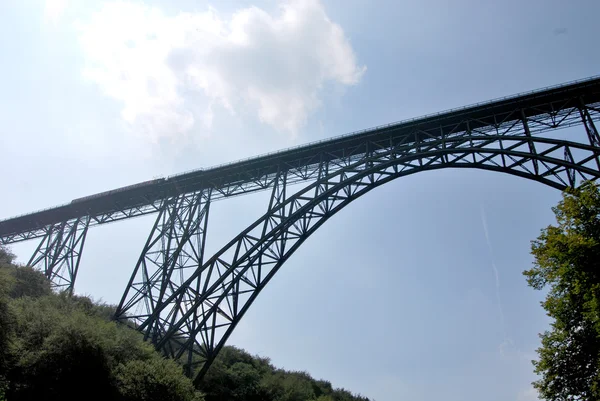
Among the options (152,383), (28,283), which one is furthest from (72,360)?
(28,283)

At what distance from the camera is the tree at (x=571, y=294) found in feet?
45.4

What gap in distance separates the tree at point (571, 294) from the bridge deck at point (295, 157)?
4.94 meters

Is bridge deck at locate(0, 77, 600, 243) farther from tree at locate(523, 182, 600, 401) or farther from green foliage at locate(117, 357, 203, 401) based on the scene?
green foliage at locate(117, 357, 203, 401)

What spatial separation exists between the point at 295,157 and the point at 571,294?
43.8 feet

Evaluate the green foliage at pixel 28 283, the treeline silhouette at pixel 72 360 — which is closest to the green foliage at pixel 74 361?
the treeline silhouette at pixel 72 360

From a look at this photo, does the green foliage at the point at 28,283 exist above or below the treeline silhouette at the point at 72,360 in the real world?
above

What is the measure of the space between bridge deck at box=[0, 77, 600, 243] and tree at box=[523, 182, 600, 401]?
16.2 ft

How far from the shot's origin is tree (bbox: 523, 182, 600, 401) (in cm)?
1385

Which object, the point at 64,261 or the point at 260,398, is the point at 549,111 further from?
the point at 64,261

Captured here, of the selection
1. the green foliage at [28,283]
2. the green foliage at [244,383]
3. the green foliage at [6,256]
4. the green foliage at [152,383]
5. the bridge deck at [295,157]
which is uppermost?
the bridge deck at [295,157]

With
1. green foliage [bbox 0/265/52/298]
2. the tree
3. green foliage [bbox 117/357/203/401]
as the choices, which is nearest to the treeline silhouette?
green foliage [bbox 117/357/203/401]

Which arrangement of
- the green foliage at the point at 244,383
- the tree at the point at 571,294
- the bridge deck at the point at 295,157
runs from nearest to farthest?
the tree at the point at 571,294
the bridge deck at the point at 295,157
the green foliage at the point at 244,383

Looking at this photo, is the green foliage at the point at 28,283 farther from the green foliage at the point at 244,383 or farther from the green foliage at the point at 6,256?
the green foliage at the point at 244,383

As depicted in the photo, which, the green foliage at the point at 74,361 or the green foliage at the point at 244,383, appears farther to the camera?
the green foliage at the point at 244,383
